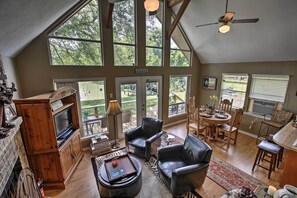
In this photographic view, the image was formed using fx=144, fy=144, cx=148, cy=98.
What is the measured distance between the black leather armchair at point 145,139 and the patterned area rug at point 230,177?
1350mm

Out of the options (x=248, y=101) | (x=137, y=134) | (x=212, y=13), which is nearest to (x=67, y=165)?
(x=137, y=134)

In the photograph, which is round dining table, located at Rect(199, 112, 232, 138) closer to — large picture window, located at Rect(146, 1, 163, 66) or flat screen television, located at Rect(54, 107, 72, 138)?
large picture window, located at Rect(146, 1, 163, 66)

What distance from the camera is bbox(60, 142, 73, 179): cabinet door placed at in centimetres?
280

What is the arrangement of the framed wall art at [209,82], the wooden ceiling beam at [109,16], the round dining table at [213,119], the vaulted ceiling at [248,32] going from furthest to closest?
1. the framed wall art at [209,82]
2. the round dining table at [213,119]
3. the wooden ceiling beam at [109,16]
4. the vaulted ceiling at [248,32]

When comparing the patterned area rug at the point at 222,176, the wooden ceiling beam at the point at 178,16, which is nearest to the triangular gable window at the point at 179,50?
the wooden ceiling beam at the point at 178,16

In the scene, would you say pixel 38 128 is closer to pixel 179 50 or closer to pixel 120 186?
pixel 120 186

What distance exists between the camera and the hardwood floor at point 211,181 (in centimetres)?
269

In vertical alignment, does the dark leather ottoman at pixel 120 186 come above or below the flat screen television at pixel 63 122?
below

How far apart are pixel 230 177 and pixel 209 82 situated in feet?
12.7

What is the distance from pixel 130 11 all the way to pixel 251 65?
14.0 feet

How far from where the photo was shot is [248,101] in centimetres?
501

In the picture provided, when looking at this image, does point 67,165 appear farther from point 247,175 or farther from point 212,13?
point 212,13

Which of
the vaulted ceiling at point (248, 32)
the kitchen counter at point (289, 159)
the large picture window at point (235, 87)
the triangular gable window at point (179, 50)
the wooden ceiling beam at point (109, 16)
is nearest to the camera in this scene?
the kitchen counter at point (289, 159)

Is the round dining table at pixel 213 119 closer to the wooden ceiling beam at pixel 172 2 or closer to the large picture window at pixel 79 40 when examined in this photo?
the large picture window at pixel 79 40
